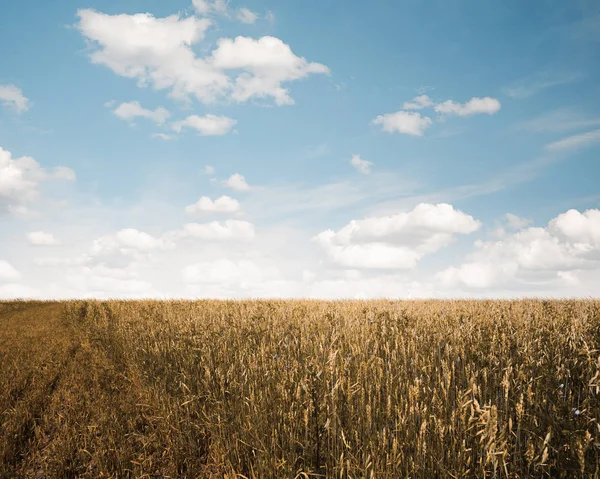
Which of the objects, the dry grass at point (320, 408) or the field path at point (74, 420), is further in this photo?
the field path at point (74, 420)

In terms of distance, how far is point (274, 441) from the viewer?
313cm

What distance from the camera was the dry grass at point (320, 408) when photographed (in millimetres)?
2684

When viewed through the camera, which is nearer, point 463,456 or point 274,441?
point 463,456

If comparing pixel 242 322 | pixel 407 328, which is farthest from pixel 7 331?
pixel 407 328

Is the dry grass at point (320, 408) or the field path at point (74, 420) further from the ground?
the dry grass at point (320, 408)

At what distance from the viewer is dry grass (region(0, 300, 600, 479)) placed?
2.68 m

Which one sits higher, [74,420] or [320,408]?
[320,408]

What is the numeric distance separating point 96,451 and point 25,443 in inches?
59.0

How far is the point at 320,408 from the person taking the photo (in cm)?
321

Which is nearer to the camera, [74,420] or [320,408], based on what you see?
[320,408]

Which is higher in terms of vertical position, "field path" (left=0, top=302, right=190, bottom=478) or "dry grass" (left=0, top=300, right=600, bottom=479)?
"dry grass" (left=0, top=300, right=600, bottom=479)

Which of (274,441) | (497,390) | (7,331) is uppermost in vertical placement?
(497,390)

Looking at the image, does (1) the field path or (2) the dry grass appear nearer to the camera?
(2) the dry grass

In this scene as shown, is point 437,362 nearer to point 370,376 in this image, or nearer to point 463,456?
point 370,376
